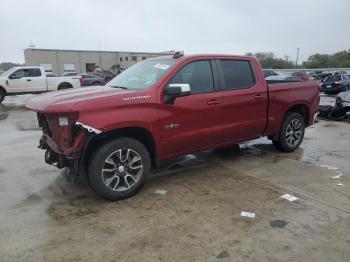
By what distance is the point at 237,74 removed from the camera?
587cm

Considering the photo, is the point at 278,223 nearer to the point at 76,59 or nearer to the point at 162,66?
the point at 162,66

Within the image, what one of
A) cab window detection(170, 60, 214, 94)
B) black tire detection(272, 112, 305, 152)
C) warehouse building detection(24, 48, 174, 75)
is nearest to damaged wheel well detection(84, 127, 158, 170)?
cab window detection(170, 60, 214, 94)

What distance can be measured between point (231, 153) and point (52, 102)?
3658 mm

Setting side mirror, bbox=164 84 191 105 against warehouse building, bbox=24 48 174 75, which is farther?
warehouse building, bbox=24 48 174 75

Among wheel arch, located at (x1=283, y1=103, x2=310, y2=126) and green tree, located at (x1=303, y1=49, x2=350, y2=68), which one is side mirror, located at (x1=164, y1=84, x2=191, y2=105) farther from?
green tree, located at (x1=303, y1=49, x2=350, y2=68)

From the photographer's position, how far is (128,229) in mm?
3887

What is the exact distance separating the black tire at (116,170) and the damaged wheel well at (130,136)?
4.3 inches

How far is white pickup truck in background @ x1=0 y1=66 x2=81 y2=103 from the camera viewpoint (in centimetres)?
1923

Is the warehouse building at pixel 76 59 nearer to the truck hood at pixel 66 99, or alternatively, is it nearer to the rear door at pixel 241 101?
the rear door at pixel 241 101

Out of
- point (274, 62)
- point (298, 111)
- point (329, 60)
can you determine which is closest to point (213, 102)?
point (298, 111)

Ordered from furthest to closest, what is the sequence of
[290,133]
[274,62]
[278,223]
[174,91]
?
[274,62]
[290,133]
[174,91]
[278,223]

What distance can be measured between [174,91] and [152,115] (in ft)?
1.39

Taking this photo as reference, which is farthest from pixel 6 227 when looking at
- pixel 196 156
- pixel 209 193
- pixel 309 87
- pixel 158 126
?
pixel 309 87

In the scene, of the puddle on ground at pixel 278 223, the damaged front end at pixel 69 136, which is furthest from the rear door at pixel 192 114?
the puddle on ground at pixel 278 223
